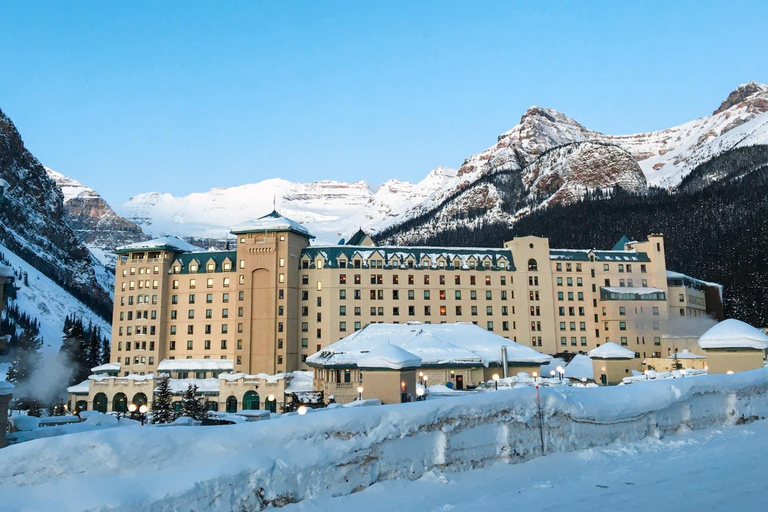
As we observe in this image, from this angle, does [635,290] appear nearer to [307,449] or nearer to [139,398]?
[139,398]

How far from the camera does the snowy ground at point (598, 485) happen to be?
1131 centimetres

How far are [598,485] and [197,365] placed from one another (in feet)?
314

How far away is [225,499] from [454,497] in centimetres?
450

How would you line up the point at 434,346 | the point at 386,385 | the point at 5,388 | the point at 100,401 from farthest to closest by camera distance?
the point at 100,401 → the point at 434,346 → the point at 386,385 → the point at 5,388

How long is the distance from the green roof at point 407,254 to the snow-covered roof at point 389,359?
82.6 metres

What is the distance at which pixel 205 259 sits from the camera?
110m

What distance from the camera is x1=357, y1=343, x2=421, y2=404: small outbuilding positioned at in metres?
22.1

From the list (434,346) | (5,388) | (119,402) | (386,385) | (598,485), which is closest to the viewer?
(598,485)

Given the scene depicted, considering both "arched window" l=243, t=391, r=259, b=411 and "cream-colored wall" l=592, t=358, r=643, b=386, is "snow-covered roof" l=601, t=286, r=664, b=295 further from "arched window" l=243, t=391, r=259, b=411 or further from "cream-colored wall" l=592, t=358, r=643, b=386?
"arched window" l=243, t=391, r=259, b=411

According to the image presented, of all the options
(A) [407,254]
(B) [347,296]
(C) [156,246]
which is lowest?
(B) [347,296]

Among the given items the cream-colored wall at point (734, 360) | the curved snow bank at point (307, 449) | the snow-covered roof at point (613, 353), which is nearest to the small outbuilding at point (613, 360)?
the snow-covered roof at point (613, 353)

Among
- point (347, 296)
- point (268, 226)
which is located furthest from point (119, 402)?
point (347, 296)

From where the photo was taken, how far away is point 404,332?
7819 centimetres

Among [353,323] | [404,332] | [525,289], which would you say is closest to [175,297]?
[353,323]
